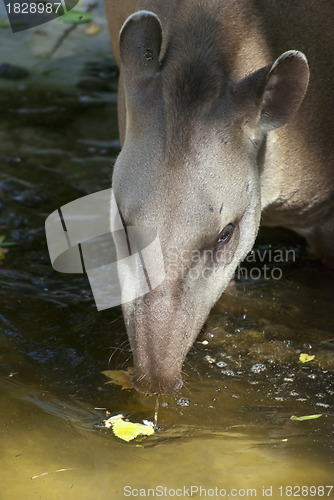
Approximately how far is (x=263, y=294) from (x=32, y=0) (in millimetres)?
7072

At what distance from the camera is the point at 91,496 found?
12.7ft

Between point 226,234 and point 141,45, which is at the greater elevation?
point 141,45

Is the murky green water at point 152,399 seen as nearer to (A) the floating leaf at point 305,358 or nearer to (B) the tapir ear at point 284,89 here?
(A) the floating leaf at point 305,358

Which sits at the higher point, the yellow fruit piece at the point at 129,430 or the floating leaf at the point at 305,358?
the yellow fruit piece at the point at 129,430

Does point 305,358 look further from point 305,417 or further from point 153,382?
point 153,382

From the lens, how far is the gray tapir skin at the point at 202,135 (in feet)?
14.8

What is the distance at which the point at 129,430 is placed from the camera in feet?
14.9

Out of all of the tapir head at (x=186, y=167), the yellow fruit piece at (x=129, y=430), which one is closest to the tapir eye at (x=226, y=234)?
the tapir head at (x=186, y=167)

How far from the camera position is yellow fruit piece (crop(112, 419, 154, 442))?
4.48 m

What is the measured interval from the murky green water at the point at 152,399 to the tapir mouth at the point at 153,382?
265 mm

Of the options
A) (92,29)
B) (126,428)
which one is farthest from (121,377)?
(92,29)

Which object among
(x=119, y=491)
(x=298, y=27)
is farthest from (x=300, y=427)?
(x=298, y=27)

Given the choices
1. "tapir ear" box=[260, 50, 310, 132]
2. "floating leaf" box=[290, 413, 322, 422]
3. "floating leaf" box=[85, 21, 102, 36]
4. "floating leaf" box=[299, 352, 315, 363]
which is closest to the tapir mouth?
"floating leaf" box=[290, 413, 322, 422]

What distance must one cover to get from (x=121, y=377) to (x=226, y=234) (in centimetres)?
116
